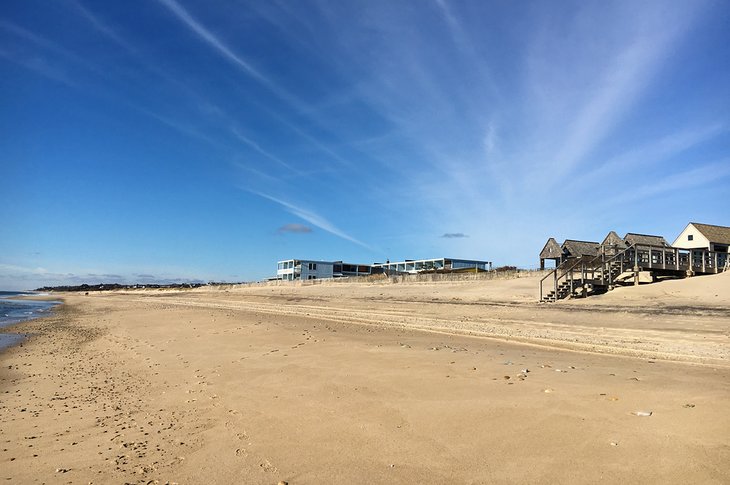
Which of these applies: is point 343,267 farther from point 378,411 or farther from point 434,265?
point 378,411

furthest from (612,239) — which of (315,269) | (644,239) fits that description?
(315,269)

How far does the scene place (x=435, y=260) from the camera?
78.8 meters

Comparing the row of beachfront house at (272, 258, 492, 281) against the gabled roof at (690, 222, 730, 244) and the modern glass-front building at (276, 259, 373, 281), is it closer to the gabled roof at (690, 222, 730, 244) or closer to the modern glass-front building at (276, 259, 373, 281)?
the modern glass-front building at (276, 259, 373, 281)

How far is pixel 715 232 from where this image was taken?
140ft

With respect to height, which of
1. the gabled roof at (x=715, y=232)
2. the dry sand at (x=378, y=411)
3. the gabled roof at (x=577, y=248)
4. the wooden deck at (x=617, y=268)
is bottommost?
the dry sand at (x=378, y=411)

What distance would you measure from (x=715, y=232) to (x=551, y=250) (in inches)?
596

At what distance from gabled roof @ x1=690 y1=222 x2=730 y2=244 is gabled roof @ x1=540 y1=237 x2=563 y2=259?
1314cm

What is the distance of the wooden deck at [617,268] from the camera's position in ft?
77.9

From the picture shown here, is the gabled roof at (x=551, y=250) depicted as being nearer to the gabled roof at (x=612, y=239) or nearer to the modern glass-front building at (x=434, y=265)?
the gabled roof at (x=612, y=239)

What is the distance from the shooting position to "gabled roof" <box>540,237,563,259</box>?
146 feet

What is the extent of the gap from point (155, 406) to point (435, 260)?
74.2 metres

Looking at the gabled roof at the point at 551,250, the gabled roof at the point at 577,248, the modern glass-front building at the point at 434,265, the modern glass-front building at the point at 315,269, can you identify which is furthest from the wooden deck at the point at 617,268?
the modern glass-front building at the point at 315,269

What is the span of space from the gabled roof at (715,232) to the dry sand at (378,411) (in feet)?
124

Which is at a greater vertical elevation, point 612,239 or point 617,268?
point 612,239
